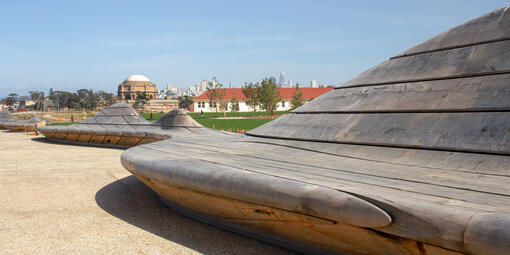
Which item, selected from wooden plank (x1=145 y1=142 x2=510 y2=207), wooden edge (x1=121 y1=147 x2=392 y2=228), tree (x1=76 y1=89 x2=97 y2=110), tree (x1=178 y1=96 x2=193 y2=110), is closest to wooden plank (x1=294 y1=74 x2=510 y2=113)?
wooden plank (x1=145 y1=142 x2=510 y2=207)

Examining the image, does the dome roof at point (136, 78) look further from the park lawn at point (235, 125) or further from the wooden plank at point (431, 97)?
the wooden plank at point (431, 97)

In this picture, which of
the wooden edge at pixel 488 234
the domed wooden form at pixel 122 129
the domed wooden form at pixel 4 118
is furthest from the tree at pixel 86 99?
the wooden edge at pixel 488 234

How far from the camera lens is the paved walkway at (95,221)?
3.12 metres

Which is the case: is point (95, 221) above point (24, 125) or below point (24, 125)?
below

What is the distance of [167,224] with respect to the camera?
3766 mm

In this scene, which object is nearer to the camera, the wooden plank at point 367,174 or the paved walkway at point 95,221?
the wooden plank at point 367,174

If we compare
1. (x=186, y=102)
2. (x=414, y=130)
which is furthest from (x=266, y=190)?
(x=186, y=102)

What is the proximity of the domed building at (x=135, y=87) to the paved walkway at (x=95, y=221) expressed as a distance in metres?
131

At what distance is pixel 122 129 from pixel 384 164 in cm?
906

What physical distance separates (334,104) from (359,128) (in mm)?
741

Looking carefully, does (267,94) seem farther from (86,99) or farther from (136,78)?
(136,78)

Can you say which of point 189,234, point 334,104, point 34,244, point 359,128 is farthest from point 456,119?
point 34,244

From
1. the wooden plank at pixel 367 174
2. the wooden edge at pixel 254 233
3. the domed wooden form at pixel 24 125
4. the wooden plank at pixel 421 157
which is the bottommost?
the wooden edge at pixel 254 233

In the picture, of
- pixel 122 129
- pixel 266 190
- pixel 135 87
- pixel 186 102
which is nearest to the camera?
pixel 266 190
